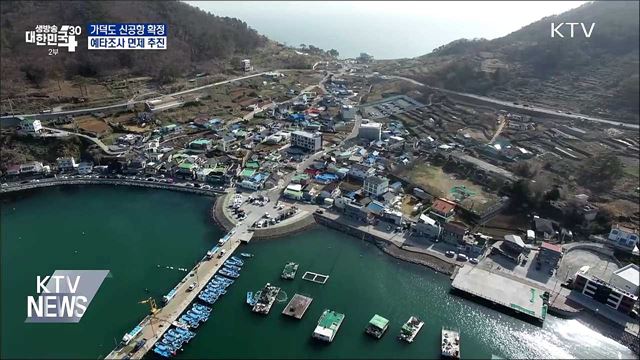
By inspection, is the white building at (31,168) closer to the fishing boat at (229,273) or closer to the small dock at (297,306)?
the fishing boat at (229,273)

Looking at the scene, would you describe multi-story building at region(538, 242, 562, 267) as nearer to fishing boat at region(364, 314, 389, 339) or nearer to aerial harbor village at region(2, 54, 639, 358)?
aerial harbor village at region(2, 54, 639, 358)

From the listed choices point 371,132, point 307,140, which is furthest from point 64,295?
point 371,132

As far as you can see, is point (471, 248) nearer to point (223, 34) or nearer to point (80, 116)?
point (80, 116)

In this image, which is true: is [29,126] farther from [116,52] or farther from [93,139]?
[116,52]

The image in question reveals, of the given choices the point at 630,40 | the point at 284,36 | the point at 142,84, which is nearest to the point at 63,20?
the point at 142,84

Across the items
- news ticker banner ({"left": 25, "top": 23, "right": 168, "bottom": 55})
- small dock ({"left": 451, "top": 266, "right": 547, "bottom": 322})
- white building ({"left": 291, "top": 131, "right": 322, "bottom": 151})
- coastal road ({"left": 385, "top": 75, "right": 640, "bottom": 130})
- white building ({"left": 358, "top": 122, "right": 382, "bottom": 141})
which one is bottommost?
small dock ({"left": 451, "top": 266, "right": 547, "bottom": 322})

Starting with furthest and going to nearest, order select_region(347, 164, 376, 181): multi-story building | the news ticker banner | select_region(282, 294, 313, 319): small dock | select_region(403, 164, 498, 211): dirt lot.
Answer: the news ticker banner → select_region(347, 164, 376, 181): multi-story building → select_region(403, 164, 498, 211): dirt lot → select_region(282, 294, 313, 319): small dock

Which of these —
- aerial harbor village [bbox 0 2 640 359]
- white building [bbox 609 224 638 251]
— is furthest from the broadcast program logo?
white building [bbox 609 224 638 251]
